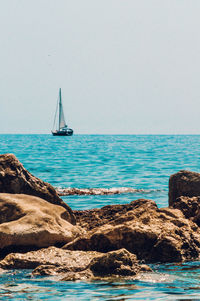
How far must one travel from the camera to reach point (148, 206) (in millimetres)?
9062

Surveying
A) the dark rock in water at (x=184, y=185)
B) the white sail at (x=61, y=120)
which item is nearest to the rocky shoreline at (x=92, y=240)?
the dark rock in water at (x=184, y=185)

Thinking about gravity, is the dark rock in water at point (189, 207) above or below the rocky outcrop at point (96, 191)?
above

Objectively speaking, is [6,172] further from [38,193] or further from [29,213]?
[29,213]

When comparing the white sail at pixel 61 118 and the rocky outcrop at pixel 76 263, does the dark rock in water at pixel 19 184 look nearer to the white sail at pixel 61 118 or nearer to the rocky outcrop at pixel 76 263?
the rocky outcrop at pixel 76 263

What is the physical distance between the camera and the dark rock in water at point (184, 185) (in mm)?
11211

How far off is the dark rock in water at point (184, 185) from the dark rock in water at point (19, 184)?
2692mm

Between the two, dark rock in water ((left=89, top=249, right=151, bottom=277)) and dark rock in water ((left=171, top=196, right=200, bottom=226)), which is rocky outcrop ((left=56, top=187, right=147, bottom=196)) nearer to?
dark rock in water ((left=171, top=196, right=200, bottom=226))

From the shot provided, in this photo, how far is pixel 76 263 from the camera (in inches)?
273

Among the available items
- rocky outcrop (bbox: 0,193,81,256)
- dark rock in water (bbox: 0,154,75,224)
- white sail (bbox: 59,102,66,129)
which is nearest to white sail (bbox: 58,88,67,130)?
white sail (bbox: 59,102,66,129)

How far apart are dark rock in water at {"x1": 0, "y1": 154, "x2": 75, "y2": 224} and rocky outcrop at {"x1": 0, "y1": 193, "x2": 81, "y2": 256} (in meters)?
1.05

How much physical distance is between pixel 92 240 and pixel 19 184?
2.82 metres

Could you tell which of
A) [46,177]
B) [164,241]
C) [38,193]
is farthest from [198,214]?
[46,177]

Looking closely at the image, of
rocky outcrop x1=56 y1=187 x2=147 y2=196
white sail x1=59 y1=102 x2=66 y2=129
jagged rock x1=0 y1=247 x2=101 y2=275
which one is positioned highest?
white sail x1=59 y1=102 x2=66 y2=129

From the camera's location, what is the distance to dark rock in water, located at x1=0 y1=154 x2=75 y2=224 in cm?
1005
